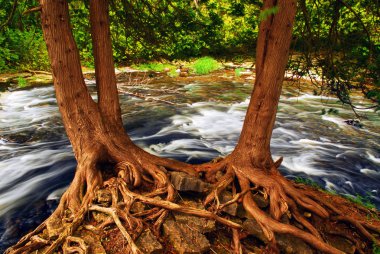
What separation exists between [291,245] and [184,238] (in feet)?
4.46

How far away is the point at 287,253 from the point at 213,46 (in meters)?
4.17

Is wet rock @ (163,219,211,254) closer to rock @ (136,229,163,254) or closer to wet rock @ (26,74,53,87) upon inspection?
rock @ (136,229,163,254)

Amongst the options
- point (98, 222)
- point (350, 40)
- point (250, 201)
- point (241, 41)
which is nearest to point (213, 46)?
point (241, 41)

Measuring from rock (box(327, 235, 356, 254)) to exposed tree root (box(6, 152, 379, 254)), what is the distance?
93mm

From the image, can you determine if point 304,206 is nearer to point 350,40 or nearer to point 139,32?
point 350,40

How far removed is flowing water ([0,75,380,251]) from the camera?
5.92 meters

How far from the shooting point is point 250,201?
3.87 m

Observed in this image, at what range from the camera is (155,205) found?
Result: 364cm

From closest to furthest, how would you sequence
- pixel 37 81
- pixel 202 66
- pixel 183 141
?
pixel 183 141 → pixel 37 81 → pixel 202 66

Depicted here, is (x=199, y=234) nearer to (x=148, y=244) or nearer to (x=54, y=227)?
→ (x=148, y=244)

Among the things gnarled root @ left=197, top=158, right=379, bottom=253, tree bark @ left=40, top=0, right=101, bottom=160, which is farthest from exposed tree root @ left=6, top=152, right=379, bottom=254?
tree bark @ left=40, top=0, right=101, bottom=160

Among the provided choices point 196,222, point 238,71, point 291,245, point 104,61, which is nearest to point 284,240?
point 291,245

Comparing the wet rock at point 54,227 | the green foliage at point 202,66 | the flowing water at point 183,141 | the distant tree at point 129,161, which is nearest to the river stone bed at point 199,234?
the distant tree at point 129,161

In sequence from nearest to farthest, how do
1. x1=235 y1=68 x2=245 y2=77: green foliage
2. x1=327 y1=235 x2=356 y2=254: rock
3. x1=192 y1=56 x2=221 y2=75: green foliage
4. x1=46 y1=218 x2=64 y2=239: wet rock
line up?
x1=46 y1=218 x2=64 y2=239: wet rock
x1=327 y1=235 x2=356 y2=254: rock
x1=235 y1=68 x2=245 y2=77: green foliage
x1=192 y1=56 x2=221 y2=75: green foliage
